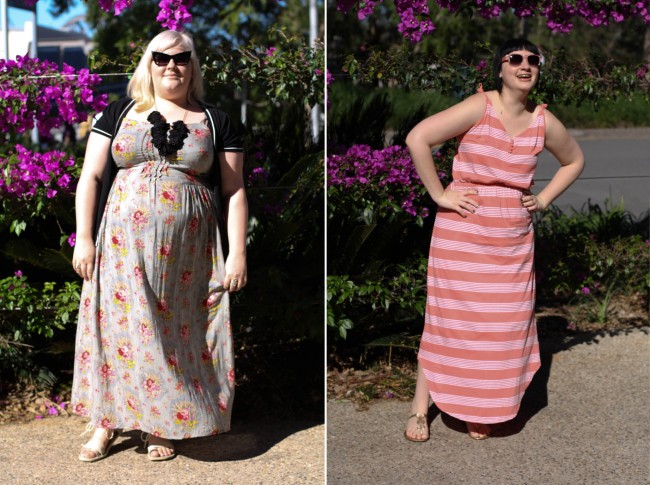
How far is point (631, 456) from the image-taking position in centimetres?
358

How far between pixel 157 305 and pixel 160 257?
0.20 meters

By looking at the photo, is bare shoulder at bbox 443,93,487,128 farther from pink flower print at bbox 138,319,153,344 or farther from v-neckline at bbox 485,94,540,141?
pink flower print at bbox 138,319,153,344

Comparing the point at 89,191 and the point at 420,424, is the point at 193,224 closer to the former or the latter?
the point at 89,191

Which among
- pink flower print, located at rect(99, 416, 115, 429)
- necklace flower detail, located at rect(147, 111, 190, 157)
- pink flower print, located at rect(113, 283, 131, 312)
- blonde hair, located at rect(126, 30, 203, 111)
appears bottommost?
pink flower print, located at rect(99, 416, 115, 429)

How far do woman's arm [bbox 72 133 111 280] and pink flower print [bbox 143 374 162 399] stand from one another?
0.50 metres

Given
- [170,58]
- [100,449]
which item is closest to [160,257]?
[170,58]

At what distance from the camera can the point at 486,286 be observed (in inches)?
131

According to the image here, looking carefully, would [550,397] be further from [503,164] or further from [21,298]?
[21,298]

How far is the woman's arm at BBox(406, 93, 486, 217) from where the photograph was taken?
10.5 ft

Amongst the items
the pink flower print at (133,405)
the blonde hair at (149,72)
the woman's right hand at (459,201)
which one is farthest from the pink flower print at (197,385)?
the woman's right hand at (459,201)

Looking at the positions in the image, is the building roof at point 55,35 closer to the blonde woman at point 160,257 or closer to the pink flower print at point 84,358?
the blonde woman at point 160,257

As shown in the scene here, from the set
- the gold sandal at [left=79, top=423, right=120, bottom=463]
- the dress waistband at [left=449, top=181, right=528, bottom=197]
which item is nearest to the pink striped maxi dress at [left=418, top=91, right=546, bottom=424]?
the dress waistband at [left=449, top=181, right=528, bottom=197]

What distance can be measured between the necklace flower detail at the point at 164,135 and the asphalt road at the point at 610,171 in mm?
1308

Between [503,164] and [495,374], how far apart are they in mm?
713
